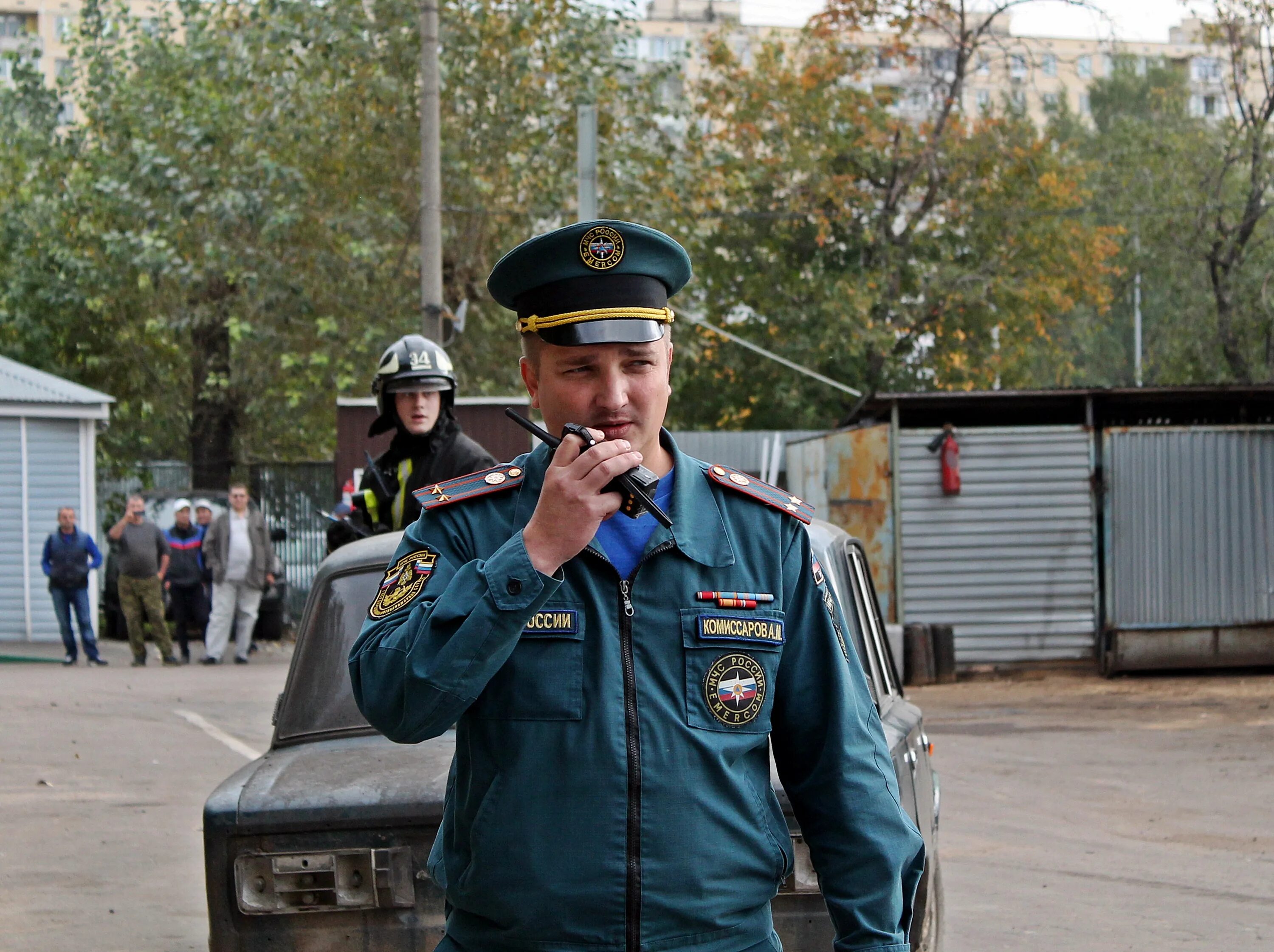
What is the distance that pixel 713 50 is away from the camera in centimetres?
3303

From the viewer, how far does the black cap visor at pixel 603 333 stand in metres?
2.18

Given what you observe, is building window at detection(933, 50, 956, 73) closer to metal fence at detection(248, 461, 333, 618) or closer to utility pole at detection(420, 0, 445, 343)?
metal fence at detection(248, 461, 333, 618)

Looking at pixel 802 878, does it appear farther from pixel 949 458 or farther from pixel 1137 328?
pixel 1137 328

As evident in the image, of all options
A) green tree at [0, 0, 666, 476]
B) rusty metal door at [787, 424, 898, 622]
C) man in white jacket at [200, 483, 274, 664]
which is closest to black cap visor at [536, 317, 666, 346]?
rusty metal door at [787, 424, 898, 622]

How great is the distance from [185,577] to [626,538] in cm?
1830

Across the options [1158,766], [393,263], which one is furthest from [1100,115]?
[1158,766]

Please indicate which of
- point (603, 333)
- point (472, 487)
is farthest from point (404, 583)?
point (603, 333)

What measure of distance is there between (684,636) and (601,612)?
0.12 metres

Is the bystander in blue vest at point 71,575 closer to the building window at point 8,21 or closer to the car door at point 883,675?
the car door at point 883,675

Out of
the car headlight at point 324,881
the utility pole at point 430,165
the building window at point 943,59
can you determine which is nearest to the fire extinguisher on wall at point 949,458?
the utility pole at point 430,165

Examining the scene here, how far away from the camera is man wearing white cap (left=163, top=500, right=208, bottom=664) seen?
64.3 ft

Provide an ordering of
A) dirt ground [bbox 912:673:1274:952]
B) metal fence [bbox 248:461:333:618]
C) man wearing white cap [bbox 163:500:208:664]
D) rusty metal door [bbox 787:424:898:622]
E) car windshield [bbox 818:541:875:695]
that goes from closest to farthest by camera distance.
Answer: car windshield [bbox 818:541:875:695], dirt ground [bbox 912:673:1274:952], rusty metal door [bbox 787:424:898:622], man wearing white cap [bbox 163:500:208:664], metal fence [bbox 248:461:333:618]

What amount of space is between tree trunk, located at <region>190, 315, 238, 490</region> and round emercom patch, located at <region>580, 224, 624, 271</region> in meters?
25.8

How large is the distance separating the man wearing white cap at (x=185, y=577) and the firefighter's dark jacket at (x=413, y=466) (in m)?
13.7
